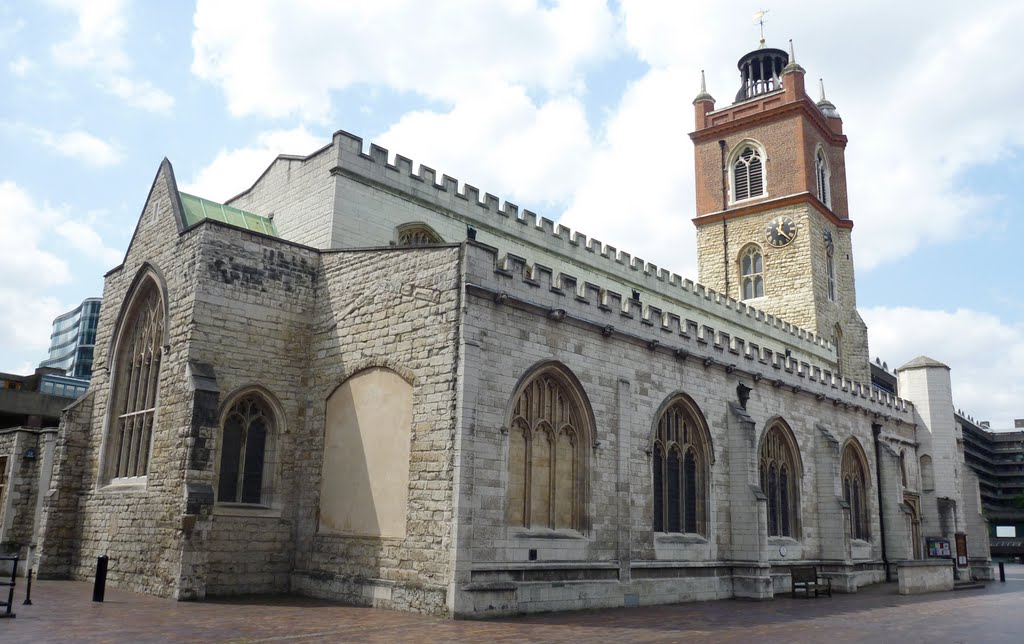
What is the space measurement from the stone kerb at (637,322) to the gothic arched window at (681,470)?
1652 mm

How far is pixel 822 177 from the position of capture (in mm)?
43188

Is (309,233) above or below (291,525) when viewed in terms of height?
above

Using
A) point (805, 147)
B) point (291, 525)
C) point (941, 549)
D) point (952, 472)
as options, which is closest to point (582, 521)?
point (291, 525)

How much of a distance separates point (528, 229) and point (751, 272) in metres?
19.2

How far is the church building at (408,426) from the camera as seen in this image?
52.4 ft

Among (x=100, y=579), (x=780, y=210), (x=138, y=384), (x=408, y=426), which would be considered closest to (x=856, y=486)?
(x=780, y=210)

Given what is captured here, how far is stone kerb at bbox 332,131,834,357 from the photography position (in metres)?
21.8

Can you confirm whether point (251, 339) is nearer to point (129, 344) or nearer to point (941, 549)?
point (129, 344)

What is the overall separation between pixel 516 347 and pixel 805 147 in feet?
95.7

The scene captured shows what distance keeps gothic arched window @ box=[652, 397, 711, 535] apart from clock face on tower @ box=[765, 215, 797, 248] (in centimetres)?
2098

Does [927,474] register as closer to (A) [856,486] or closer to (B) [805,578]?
(A) [856,486]

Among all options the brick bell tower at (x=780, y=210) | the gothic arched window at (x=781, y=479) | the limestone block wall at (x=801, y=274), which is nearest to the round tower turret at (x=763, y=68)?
the brick bell tower at (x=780, y=210)

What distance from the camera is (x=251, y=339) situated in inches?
711

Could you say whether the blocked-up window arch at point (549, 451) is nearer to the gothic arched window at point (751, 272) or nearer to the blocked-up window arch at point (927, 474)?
the blocked-up window arch at point (927, 474)
